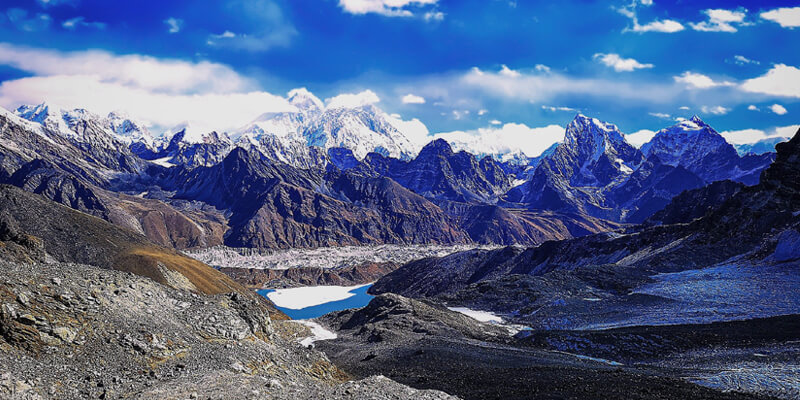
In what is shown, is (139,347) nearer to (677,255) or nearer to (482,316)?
(482,316)

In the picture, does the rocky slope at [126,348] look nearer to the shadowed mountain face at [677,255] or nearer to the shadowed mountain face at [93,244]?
the shadowed mountain face at [677,255]

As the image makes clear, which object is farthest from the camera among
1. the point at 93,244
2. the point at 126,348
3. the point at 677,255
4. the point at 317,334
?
the point at 677,255

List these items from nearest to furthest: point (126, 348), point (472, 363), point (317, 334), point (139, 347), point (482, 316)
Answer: point (126, 348), point (139, 347), point (472, 363), point (317, 334), point (482, 316)

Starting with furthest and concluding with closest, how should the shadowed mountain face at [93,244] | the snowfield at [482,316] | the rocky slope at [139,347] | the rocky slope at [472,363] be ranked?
the shadowed mountain face at [93,244] → the snowfield at [482,316] → the rocky slope at [472,363] → the rocky slope at [139,347]

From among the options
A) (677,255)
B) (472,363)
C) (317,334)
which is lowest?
(317,334)

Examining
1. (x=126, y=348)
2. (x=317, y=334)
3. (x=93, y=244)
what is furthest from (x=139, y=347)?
(x=93, y=244)

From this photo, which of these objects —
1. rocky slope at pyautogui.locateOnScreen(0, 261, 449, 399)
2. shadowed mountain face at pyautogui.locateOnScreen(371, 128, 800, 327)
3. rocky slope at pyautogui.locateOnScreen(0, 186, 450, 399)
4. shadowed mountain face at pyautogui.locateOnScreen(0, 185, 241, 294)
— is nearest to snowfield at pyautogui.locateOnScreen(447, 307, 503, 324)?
shadowed mountain face at pyautogui.locateOnScreen(371, 128, 800, 327)

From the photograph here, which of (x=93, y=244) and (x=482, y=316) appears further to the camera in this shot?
(x=93, y=244)

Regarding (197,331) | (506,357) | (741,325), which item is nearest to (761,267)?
(741,325)

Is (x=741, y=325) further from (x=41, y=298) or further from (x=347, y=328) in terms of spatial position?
(x=41, y=298)

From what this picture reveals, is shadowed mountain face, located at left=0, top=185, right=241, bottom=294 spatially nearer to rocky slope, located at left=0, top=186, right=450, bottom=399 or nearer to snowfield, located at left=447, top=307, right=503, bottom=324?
snowfield, located at left=447, top=307, right=503, bottom=324

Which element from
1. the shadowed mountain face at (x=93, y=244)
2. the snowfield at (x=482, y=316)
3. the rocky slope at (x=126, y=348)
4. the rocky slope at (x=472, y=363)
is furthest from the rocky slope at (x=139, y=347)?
the shadowed mountain face at (x=93, y=244)
